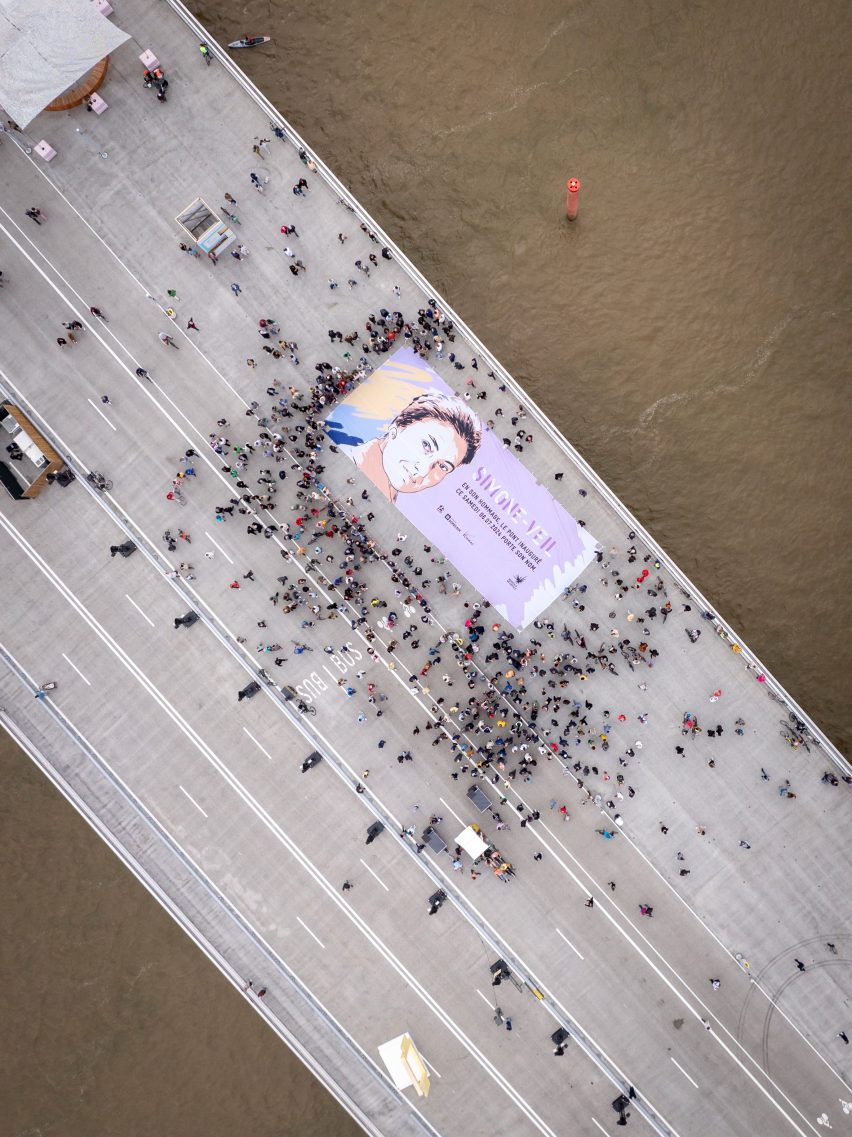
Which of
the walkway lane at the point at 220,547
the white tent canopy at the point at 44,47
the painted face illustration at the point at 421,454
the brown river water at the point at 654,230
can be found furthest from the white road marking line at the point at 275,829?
the white tent canopy at the point at 44,47

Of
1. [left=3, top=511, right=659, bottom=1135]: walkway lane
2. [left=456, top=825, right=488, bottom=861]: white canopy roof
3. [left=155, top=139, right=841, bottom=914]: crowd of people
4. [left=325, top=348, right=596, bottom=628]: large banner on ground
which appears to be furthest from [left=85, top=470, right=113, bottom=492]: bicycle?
[left=456, top=825, right=488, bottom=861]: white canopy roof

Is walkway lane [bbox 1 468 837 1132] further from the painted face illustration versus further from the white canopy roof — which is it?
the painted face illustration

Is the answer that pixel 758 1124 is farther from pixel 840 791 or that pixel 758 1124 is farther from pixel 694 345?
pixel 694 345

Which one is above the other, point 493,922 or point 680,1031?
point 493,922

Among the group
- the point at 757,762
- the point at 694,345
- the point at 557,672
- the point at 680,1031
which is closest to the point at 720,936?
the point at 680,1031

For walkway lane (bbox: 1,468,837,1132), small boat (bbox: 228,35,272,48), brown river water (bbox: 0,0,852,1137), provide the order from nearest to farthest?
walkway lane (bbox: 1,468,837,1132) → brown river water (bbox: 0,0,852,1137) → small boat (bbox: 228,35,272,48)

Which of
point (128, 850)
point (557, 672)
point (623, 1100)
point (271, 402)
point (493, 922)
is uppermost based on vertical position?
point (271, 402)
